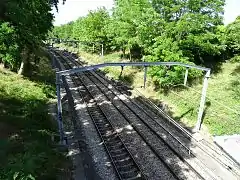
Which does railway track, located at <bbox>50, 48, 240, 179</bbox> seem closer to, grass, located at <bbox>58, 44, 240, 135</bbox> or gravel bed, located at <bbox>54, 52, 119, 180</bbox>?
gravel bed, located at <bbox>54, 52, 119, 180</bbox>

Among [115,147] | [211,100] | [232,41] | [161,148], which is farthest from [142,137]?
[232,41]

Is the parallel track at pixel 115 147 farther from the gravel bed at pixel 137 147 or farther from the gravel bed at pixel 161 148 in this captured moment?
the gravel bed at pixel 161 148

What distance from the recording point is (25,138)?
49.3 ft

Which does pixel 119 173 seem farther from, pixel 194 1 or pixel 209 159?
pixel 194 1

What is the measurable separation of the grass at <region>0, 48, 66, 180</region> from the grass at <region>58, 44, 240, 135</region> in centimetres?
1015

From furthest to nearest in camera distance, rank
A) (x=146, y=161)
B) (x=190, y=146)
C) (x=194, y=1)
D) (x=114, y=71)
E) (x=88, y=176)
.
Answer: (x=114, y=71)
(x=194, y=1)
(x=190, y=146)
(x=146, y=161)
(x=88, y=176)

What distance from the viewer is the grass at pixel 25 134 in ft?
32.4

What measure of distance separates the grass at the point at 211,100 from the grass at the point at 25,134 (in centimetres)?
1015

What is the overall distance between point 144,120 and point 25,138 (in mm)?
9652

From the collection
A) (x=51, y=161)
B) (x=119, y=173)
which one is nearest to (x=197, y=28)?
(x=119, y=173)

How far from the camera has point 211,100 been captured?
76.8ft

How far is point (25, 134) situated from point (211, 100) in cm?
1643

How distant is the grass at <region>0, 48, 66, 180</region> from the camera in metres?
9.89

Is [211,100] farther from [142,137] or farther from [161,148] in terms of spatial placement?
[161,148]
